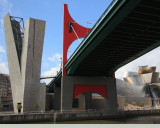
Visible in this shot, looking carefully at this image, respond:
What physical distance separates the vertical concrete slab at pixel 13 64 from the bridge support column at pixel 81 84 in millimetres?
8372

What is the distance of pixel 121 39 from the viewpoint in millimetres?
21281

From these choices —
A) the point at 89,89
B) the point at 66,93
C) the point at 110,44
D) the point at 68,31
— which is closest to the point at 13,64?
the point at 68,31

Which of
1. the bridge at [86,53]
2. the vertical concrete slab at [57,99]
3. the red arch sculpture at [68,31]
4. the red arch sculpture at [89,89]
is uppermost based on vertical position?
the red arch sculpture at [68,31]

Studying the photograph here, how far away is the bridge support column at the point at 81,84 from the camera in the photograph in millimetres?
31031

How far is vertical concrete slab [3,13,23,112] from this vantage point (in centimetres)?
3441

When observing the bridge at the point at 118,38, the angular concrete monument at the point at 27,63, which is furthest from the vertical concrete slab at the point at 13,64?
the bridge at the point at 118,38

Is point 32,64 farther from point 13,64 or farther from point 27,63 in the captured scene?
point 13,64

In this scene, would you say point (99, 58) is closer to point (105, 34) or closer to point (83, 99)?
point (105, 34)

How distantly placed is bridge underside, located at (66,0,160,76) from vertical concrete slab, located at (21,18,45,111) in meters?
6.82

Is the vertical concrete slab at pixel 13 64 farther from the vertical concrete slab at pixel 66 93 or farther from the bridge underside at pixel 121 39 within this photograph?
the bridge underside at pixel 121 39

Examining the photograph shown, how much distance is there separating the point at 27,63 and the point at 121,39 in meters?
19.0

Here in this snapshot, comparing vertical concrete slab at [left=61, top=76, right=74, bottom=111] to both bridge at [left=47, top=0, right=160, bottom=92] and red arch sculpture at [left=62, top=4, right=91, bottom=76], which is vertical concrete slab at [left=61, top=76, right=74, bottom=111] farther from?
red arch sculpture at [left=62, top=4, right=91, bottom=76]

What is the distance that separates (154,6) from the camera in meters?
14.4

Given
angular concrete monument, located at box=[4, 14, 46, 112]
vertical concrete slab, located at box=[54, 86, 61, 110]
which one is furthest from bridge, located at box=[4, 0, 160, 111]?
vertical concrete slab, located at box=[54, 86, 61, 110]
